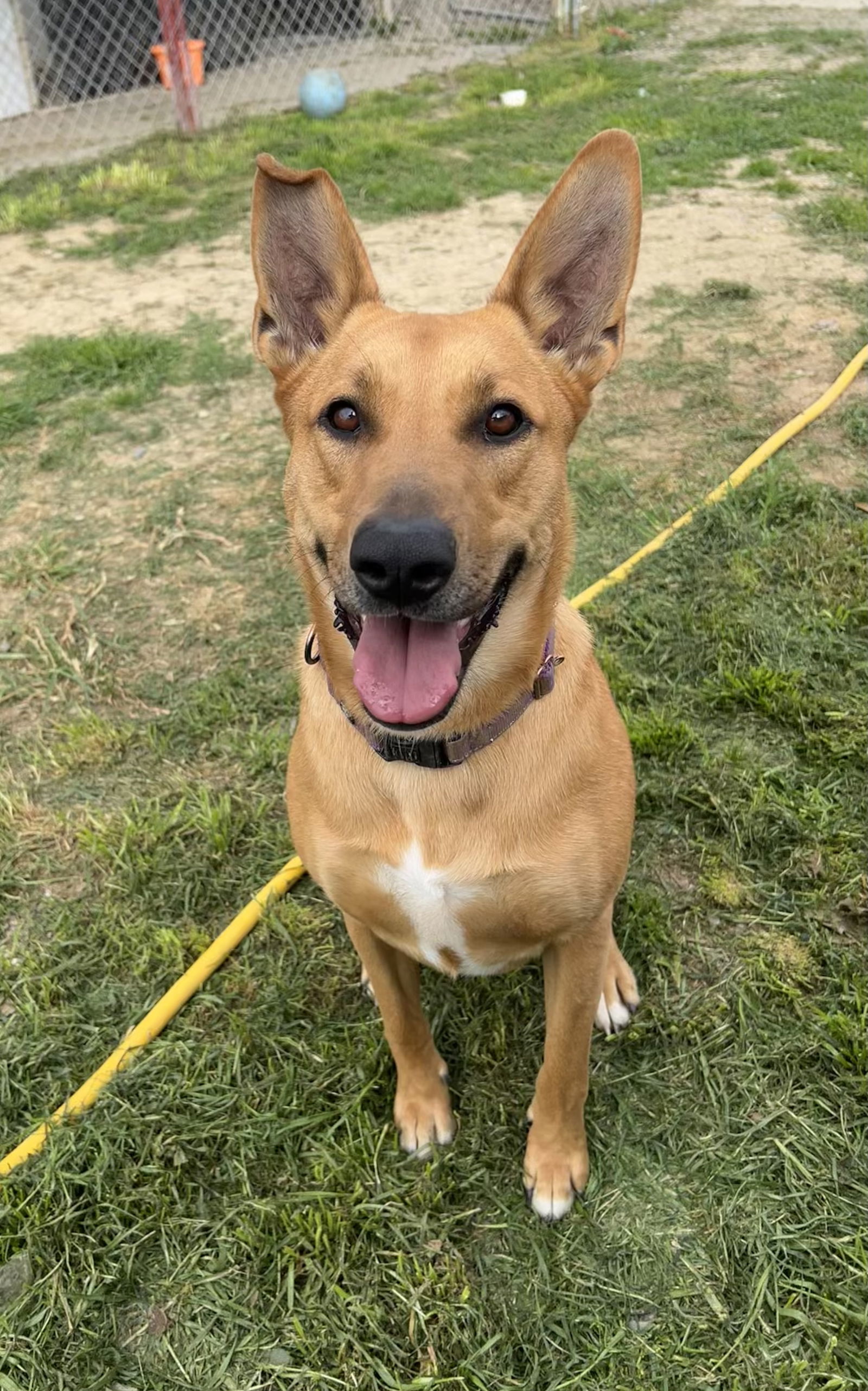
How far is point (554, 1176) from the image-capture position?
2363 millimetres

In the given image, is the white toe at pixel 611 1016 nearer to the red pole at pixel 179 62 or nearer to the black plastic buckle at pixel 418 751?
A: the black plastic buckle at pixel 418 751

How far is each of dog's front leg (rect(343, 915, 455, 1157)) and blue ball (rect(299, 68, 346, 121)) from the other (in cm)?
1137

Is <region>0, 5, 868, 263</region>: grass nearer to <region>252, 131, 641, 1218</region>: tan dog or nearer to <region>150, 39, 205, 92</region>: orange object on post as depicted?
<region>150, 39, 205, 92</region>: orange object on post

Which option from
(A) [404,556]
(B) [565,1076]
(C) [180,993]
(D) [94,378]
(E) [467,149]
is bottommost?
(C) [180,993]

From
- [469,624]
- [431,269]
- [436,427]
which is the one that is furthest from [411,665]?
[431,269]

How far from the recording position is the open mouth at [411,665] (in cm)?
185

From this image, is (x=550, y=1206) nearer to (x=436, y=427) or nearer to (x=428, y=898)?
(x=428, y=898)

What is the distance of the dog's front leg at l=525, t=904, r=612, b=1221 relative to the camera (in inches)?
85.9

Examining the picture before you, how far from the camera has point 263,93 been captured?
39.8 feet

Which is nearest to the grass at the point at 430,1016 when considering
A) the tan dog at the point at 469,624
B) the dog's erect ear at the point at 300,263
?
the tan dog at the point at 469,624

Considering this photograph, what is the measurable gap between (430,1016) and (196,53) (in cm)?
1240

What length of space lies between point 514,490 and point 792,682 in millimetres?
1993

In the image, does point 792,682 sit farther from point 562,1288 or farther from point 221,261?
point 221,261

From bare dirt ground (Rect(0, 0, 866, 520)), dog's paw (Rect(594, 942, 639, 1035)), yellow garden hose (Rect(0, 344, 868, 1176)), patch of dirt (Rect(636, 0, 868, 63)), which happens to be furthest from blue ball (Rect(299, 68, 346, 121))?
dog's paw (Rect(594, 942, 639, 1035))
